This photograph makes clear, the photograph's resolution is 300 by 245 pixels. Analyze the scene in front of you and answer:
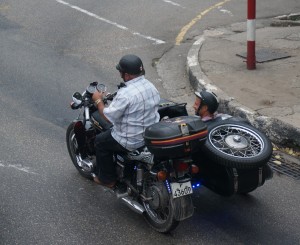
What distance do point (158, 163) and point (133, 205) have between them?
0.59 m

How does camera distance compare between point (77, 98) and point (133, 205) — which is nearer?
point (133, 205)

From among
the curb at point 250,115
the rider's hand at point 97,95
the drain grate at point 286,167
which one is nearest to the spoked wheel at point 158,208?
the rider's hand at point 97,95

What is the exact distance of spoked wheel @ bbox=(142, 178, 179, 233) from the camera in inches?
201

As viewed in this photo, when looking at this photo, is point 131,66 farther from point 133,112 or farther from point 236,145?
point 236,145

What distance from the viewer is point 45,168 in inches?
258

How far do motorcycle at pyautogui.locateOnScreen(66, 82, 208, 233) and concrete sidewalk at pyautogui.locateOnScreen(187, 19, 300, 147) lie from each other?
204 centimetres

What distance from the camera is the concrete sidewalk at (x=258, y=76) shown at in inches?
289

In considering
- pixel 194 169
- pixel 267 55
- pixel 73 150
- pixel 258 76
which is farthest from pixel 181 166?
pixel 267 55

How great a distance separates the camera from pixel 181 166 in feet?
16.3

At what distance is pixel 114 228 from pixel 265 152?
5.10ft

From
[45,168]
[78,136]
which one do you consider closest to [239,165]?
[78,136]

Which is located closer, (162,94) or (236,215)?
(236,215)

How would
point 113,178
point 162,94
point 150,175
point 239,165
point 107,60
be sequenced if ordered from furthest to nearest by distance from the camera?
1. point 107,60
2. point 162,94
3. point 113,178
4. point 150,175
5. point 239,165

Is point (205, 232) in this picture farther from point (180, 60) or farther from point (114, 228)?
point (180, 60)
